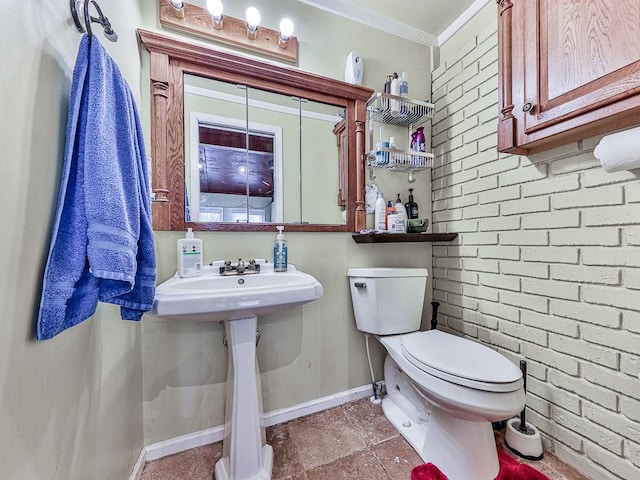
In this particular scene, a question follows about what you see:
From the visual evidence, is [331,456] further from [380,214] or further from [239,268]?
[380,214]

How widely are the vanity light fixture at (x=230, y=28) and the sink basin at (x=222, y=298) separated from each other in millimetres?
1133

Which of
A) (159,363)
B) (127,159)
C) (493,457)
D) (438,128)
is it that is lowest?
(493,457)

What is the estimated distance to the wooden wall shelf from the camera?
1426 mm

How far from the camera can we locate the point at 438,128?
1.71 meters

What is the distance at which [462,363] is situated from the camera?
1.00 metres

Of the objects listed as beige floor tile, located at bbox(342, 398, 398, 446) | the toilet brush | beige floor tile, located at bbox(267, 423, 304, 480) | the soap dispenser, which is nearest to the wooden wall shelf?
the soap dispenser

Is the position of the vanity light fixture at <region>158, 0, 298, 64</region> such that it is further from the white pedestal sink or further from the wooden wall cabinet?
the white pedestal sink

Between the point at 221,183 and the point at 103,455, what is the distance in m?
1.05

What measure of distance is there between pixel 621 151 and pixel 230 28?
163 centimetres

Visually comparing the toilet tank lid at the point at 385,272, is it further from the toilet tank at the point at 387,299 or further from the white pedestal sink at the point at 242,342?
the white pedestal sink at the point at 242,342

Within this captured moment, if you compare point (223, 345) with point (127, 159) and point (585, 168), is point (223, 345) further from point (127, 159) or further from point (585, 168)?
point (585, 168)

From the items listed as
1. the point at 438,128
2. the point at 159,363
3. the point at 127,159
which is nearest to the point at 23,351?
the point at 127,159

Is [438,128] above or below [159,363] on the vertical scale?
above

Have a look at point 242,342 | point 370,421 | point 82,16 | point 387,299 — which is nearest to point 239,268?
point 242,342
